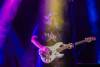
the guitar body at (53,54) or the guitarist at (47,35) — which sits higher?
the guitarist at (47,35)

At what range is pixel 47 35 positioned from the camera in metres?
3.05

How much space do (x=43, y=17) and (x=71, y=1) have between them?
1.43ft

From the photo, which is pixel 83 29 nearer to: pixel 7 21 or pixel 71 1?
pixel 71 1

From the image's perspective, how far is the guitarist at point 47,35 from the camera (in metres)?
3.04

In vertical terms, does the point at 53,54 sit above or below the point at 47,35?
below

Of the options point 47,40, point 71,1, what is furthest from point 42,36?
point 71,1

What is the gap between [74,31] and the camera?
2.99 metres

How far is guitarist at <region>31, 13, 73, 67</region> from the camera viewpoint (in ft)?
9.97

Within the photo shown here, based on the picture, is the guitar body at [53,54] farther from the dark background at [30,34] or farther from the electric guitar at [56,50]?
the dark background at [30,34]

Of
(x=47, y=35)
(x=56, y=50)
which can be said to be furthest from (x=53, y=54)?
(x=47, y=35)

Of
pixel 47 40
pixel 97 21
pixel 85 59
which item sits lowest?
pixel 85 59

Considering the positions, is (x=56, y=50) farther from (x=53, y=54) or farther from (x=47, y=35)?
(x=47, y=35)

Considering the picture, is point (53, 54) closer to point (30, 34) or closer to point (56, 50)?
point (56, 50)

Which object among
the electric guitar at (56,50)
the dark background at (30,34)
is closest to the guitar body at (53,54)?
the electric guitar at (56,50)
